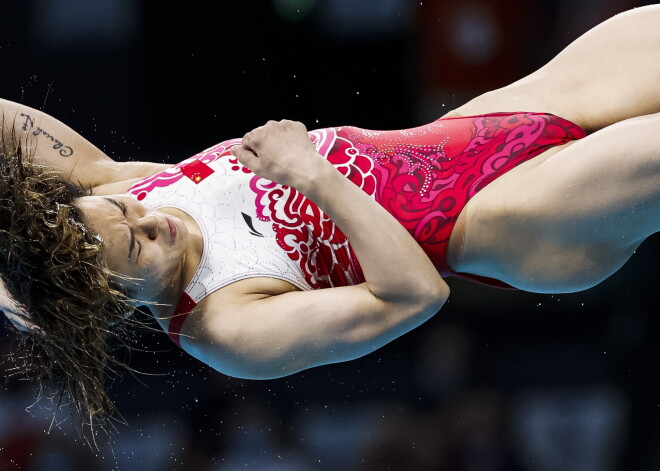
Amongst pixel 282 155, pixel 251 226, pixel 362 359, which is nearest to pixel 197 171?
pixel 251 226

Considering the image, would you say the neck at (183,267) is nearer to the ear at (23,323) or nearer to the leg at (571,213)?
the ear at (23,323)

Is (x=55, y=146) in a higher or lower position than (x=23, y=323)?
higher

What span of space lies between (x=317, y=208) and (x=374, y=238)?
0.73ft

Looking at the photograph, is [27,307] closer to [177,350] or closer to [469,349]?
[177,350]

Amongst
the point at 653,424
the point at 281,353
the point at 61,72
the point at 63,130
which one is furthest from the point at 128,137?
the point at 653,424

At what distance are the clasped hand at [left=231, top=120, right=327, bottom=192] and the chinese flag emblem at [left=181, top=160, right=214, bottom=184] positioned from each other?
0.17 meters

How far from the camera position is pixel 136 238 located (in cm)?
175

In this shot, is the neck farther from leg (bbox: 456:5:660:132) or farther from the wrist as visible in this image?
leg (bbox: 456:5:660:132)

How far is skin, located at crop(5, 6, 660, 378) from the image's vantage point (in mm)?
1677

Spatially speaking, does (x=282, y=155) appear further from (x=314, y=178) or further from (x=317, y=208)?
(x=317, y=208)

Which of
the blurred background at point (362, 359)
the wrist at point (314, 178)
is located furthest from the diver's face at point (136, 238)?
the blurred background at point (362, 359)

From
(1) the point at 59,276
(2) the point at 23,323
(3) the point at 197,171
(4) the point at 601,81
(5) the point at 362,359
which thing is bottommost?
(5) the point at 362,359

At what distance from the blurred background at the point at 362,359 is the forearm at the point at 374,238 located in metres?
1.67

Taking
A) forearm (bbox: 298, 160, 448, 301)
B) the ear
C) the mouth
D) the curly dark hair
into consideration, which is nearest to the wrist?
forearm (bbox: 298, 160, 448, 301)
